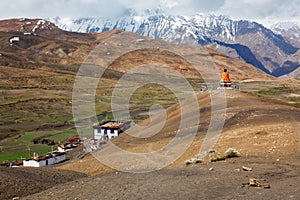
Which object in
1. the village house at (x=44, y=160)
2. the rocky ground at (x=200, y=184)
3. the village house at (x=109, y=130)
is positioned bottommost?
the village house at (x=44, y=160)

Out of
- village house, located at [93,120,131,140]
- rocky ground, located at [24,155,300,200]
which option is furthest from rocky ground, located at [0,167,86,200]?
village house, located at [93,120,131,140]

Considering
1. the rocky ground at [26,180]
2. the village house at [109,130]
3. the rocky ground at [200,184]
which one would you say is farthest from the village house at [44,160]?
the rocky ground at [200,184]

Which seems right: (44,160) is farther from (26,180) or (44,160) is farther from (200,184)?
(200,184)

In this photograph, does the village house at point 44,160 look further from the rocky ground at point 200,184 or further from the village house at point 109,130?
the rocky ground at point 200,184

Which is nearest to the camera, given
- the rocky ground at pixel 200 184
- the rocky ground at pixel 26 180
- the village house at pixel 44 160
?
the rocky ground at pixel 200 184

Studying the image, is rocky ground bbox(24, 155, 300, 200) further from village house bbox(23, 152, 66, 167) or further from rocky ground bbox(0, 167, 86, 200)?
village house bbox(23, 152, 66, 167)

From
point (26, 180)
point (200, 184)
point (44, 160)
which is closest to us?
point (200, 184)

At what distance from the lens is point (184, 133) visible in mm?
27953

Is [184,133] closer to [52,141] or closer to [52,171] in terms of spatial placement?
[52,171]

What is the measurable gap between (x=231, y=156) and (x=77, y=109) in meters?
65.6

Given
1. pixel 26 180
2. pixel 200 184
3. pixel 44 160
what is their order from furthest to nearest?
pixel 44 160, pixel 26 180, pixel 200 184

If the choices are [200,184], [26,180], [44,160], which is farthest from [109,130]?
[200,184]

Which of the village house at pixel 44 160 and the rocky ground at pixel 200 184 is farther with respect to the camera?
the village house at pixel 44 160

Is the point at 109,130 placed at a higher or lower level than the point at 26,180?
lower
